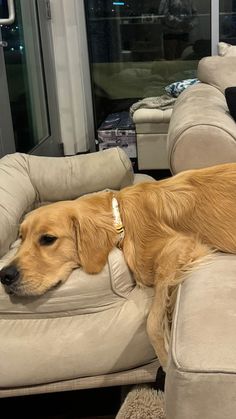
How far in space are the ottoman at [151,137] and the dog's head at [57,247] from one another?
222 centimetres

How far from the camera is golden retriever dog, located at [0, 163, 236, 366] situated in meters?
1.34

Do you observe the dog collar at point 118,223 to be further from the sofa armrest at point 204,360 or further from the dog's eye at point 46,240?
the sofa armrest at point 204,360

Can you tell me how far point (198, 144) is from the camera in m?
1.91

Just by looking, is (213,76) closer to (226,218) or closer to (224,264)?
(226,218)

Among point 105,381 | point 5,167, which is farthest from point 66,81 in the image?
point 105,381

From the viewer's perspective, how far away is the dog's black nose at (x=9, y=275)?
4.39 ft

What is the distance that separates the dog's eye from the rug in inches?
20.1

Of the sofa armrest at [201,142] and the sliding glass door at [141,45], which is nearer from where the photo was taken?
the sofa armrest at [201,142]

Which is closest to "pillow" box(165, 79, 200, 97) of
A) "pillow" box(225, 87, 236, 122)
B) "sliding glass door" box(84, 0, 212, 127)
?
"sliding glass door" box(84, 0, 212, 127)

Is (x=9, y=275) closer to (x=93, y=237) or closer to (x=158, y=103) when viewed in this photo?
(x=93, y=237)

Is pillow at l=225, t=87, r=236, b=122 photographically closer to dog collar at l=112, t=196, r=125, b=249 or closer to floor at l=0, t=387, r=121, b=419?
dog collar at l=112, t=196, r=125, b=249

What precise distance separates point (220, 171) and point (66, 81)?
2.82 m

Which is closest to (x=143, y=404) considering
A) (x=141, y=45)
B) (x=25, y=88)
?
(x=25, y=88)

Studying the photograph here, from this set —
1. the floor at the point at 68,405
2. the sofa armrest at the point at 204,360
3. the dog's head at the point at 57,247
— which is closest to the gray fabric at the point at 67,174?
the dog's head at the point at 57,247
